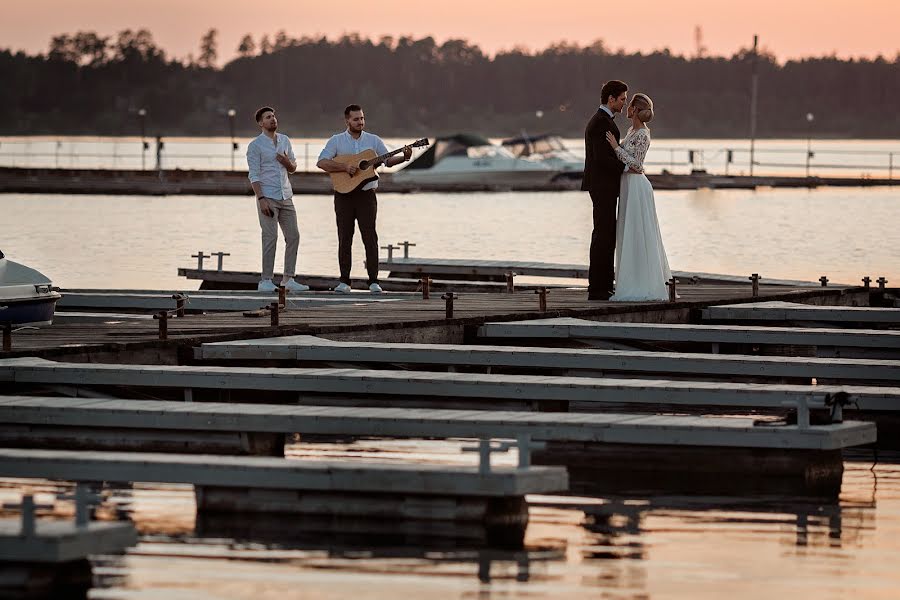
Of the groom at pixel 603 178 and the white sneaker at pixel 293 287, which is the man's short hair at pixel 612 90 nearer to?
the groom at pixel 603 178

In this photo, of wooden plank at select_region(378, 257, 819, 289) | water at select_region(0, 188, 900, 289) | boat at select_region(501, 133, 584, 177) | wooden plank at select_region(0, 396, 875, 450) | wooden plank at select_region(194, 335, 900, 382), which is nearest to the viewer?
wooden plank at select_region(0, 396, 875, 450)

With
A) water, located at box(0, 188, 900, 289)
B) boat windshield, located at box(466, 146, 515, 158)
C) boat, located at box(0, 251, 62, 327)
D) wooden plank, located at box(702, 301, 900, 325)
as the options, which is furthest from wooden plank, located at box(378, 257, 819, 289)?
boat windshield, located at box(466, 146, 515, 158)

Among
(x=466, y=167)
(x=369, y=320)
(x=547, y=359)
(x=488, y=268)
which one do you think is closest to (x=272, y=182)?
(x=369, y=320)

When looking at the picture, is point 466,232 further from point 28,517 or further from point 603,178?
point 28,517

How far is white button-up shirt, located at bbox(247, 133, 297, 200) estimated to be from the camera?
1730cm

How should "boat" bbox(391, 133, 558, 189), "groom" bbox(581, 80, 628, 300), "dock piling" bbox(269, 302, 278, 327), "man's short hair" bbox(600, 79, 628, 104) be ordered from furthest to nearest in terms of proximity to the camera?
"boat" bbox(391, 133, 558, 189) < "groom" bbox(581, 80, 628, 300) < "man's short hair" bbox(600, 79, 628, 104) < "dock piling" bbox(269, 302, 278, 327)

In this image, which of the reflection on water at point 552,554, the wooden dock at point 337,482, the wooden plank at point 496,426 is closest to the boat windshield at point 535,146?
the wooden plank at point 496,426

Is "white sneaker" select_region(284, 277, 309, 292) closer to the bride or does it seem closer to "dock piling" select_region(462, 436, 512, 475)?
the bride

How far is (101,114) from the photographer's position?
194 m

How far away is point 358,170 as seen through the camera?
17.3 m

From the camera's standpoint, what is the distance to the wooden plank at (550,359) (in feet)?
42.4

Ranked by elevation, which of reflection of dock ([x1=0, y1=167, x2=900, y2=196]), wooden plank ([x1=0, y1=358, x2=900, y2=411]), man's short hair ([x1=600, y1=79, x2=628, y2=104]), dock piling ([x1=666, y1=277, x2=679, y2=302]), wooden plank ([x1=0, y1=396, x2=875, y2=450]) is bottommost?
wooden plank ([x1=0, y1=396, x2=875, y2=450])

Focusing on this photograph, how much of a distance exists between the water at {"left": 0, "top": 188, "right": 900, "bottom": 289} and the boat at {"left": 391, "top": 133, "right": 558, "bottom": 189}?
1.02 meters

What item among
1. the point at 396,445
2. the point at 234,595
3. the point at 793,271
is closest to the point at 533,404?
the point at 396,445
